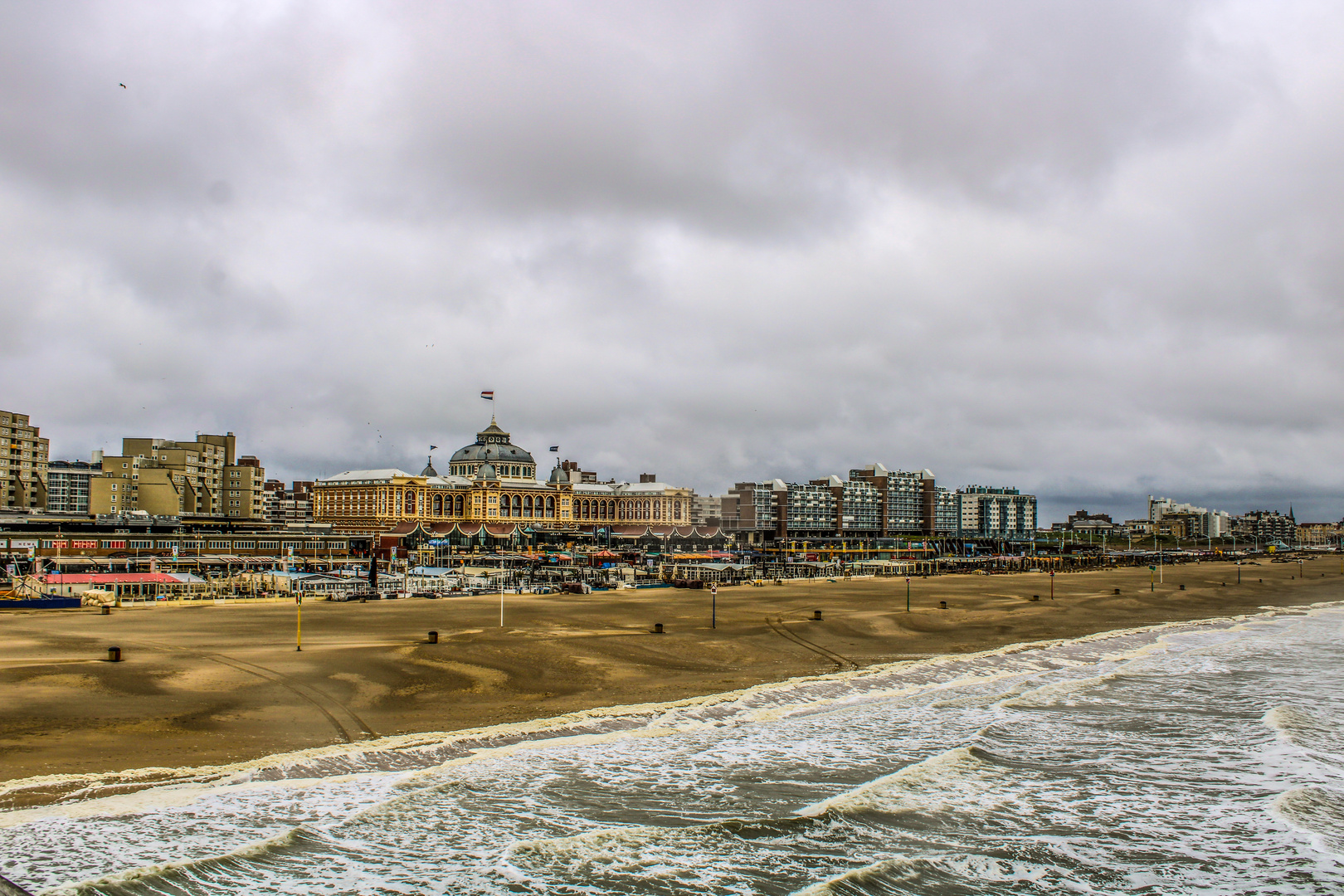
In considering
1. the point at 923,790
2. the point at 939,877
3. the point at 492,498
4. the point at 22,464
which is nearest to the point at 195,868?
the point at 939,877

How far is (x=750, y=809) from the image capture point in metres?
16.7

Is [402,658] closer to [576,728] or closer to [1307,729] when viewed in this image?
[576,728]

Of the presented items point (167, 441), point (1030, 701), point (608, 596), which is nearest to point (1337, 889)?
point (1030, 701)

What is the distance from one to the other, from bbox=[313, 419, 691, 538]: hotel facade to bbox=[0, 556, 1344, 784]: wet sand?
94.5 metres

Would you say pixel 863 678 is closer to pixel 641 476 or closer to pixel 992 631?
pixel 992 631

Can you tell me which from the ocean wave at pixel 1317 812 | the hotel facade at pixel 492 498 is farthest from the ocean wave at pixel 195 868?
the hotel facade at pixel 492 498

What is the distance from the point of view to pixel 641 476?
19950 centimetres

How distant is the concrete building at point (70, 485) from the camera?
13962cm

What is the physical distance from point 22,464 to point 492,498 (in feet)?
241

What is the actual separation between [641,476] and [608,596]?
13473 cm

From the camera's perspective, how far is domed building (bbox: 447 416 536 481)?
175 m

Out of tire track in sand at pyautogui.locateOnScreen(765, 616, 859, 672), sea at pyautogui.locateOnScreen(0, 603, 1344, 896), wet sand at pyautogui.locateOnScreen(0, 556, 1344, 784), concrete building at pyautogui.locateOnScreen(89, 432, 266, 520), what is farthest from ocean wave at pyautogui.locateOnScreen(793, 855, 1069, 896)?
concrete building at pyautogui.locateOnScreen(89, 432, 266, 520)

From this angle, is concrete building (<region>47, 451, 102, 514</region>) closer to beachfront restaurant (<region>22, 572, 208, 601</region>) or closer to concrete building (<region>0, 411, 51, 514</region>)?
concrete building (<region>0, 411, 51, 514</region>)

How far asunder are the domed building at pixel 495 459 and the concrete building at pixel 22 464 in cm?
7228
